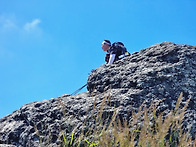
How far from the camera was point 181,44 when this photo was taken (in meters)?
4.69

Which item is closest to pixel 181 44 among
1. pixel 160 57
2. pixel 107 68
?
pixel 160 57

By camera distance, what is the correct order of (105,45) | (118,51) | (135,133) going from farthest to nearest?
1. (105,45)
2. (118,51)
3. (135,133)

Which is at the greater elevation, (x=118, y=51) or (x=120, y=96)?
(x=118, y=51)

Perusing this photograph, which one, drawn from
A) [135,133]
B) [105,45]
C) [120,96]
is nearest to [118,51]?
[105,45]

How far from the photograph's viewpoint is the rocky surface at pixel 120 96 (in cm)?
368

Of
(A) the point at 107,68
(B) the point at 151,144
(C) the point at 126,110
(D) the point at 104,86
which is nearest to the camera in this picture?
(B) the point at 151,144

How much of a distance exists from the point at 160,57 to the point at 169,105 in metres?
0.99

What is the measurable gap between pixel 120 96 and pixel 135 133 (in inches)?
26.5

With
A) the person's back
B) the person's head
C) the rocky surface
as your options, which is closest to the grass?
the rocky surface

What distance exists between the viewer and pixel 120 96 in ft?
12.6

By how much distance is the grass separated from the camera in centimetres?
277

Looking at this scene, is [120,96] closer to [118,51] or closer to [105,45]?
[118,51]

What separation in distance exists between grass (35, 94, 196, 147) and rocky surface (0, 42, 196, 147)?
172 millimetres

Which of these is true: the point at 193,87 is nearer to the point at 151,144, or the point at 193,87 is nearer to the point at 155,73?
the point at 155,73
